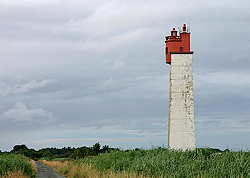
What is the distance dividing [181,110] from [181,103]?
484 mm

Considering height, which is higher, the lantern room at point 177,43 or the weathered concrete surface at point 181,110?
the lantern room at point 177,43

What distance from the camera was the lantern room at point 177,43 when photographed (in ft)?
72.5

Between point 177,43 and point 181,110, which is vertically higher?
point 177,43

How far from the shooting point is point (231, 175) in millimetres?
11930

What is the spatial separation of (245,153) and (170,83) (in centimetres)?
736

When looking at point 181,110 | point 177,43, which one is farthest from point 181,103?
point 177,43

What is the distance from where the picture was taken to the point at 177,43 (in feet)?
73.2

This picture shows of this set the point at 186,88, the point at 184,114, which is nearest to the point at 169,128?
the point at 184,114

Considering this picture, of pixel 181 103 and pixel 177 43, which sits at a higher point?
pixel 177 43

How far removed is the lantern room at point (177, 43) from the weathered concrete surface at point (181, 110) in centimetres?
169

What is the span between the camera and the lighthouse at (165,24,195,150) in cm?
2045

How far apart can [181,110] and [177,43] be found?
520cm

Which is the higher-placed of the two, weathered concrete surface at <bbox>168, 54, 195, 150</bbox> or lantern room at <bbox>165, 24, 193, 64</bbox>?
lantern room at <bbox>165, 24, 193, 64</bbox>

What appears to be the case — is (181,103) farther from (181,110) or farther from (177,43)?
(177,43)
